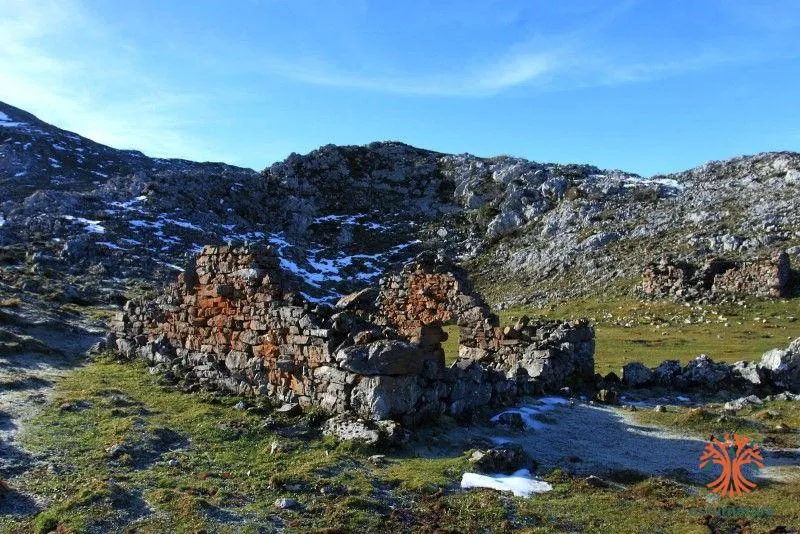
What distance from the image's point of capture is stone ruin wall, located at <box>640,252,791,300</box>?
41.1 meters

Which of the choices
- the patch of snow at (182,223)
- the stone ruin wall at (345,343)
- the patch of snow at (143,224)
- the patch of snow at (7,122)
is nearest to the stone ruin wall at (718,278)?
the stone ruin wall at (345,343)

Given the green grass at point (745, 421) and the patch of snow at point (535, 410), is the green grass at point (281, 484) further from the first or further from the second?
the patch of snow at point (535, 410)

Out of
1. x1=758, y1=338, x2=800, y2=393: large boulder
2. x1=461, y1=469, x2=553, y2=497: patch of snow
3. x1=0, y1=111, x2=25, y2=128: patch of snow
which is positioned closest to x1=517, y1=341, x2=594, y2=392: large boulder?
x1=758, y1=338, x2=800, y2=393: large boulder

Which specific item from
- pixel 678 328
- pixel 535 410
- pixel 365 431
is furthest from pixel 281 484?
pixel 678 328

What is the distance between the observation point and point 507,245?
2933 inches

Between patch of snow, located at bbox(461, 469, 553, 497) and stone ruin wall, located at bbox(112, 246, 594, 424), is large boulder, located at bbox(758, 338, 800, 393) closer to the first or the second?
stone ruin wall, located at bbox(112, 246, 594, 424)

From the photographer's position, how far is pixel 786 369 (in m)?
19.4

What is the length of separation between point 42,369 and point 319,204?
7183cm

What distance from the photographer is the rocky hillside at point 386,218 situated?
50.8 m

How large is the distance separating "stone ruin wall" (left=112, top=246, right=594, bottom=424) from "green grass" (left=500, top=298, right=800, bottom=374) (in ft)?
19.0

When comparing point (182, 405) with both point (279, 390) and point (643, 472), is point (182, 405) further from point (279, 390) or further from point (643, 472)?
point (643, 472)

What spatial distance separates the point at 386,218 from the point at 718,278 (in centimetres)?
5093

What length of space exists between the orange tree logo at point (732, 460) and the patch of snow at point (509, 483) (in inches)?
123

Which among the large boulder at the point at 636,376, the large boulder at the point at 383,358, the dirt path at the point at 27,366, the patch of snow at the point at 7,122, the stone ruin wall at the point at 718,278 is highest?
the patch of snow at the point at 7,122
